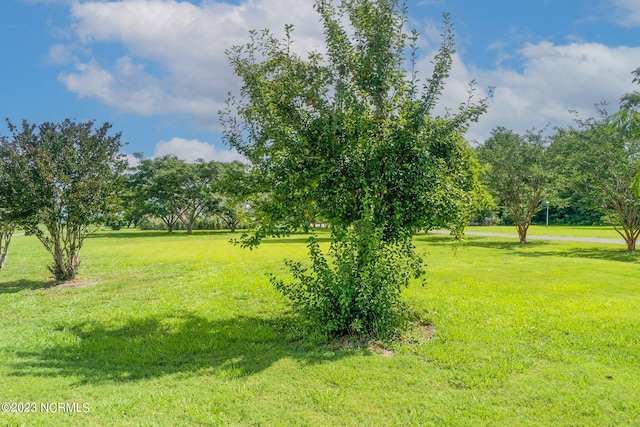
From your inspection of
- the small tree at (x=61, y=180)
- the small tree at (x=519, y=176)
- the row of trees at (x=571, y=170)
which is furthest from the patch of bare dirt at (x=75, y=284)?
the small tree at (x=519, y=176)

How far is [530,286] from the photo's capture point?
34.9ft

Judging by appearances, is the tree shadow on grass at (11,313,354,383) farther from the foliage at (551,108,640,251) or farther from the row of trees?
the foliage at (551,108,640,251)

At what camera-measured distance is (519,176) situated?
82.9ft

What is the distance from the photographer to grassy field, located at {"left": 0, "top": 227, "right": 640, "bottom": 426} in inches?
161

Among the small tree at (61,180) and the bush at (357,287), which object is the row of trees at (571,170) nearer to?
the bush at (357,287)

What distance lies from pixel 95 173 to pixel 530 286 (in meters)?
13.0

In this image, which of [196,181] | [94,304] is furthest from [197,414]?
[196,181]

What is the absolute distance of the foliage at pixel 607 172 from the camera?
19.0 meters

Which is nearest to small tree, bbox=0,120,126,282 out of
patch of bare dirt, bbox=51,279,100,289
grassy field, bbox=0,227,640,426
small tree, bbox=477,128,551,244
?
patch of bare dirt, bbox=51,279,100,289

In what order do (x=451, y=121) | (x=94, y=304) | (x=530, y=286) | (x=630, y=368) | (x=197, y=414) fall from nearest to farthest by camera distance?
(x=197, y=414)
(x=630, y=368)
(x=451, y=121)
(x=94, y=304)
(x=530, y=286)

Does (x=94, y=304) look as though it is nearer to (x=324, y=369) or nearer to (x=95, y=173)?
(x=95, y=173)

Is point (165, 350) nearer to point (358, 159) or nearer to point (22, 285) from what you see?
point (358, 159)

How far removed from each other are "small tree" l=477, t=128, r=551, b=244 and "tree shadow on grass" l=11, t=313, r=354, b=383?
2119 centimetres

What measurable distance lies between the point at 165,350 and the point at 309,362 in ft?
7.51
